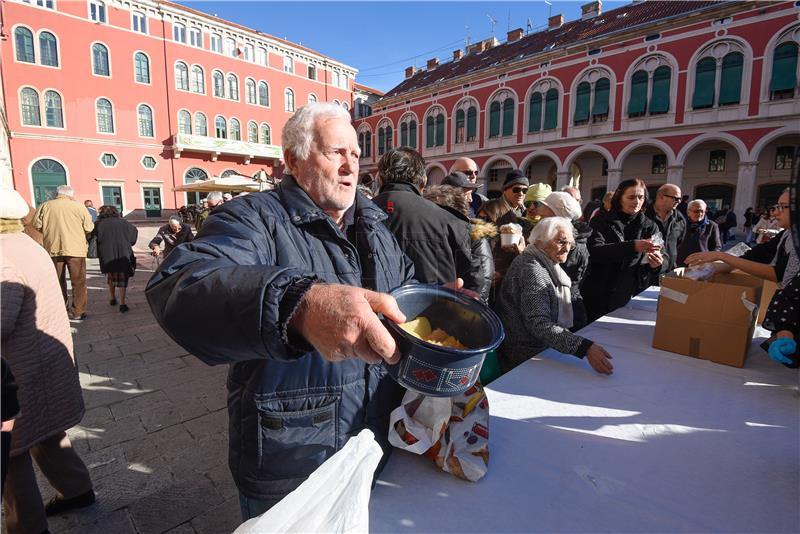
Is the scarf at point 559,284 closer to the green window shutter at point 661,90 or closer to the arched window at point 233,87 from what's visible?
the green window shutter at point 661,90

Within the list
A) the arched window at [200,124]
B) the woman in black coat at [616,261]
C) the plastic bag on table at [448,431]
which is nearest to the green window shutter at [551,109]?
the woman in black coat at [616,261]

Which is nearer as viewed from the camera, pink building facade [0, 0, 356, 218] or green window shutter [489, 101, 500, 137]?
pink building facade [0, 0, 356, 218]

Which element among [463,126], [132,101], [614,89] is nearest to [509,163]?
[463,126]

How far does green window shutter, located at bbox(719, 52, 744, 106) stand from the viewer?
53.8 ft

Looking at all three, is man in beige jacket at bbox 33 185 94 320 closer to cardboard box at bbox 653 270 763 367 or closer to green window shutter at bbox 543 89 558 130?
cardboard box at bbox 653 270 763 367

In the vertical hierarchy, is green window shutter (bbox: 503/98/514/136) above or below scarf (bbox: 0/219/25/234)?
above

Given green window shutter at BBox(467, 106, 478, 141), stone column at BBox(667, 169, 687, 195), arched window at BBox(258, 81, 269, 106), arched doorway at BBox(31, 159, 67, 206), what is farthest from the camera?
arched window at BBox(258, 81, 269, 106)

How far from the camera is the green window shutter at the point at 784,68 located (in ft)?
49.8

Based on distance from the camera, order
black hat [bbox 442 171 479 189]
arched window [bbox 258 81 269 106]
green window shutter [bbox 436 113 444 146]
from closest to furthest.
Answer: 1. black hat [bbox 442 171 479 189]
2. green window shutter [bbox 436 113 444 146]
3. arched window [bbox 258 81 269 106]

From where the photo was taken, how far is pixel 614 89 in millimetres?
19312

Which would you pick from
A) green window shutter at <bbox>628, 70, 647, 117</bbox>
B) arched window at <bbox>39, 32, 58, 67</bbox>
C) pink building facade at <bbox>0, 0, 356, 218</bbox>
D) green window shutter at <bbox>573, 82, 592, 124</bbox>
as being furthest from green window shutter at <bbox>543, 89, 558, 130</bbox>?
arched window at <bbox>39, 32, 58, 67</bbox>

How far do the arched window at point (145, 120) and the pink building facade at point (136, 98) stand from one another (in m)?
0.06

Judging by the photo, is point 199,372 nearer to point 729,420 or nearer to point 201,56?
point 729,420

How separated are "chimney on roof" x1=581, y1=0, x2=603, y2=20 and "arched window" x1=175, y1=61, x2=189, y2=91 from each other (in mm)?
25157
